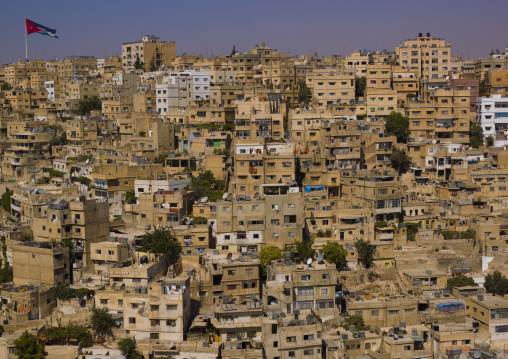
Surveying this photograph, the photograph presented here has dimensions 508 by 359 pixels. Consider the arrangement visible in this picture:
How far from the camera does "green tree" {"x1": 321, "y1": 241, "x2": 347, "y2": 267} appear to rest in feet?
83.8

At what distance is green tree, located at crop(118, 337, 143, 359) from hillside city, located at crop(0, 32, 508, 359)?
1.7 inches

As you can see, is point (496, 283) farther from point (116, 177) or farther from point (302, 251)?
point (116, 177)

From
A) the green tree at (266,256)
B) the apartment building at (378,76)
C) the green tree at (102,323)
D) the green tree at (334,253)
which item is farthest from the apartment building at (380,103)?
the green tree at (102,323)

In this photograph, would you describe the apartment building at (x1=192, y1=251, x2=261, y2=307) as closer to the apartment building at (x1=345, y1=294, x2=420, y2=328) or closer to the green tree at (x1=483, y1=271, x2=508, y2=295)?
the apartment building at (x1=345, y1=294, x2=420, y2=328)

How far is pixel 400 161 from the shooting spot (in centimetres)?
3303

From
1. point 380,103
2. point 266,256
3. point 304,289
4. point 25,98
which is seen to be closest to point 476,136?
point 380,103

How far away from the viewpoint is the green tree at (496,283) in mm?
25609

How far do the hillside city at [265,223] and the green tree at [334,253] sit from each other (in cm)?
6

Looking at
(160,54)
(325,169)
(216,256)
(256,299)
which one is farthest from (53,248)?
(160,54)

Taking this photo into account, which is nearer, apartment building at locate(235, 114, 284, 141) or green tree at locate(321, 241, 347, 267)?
green tree at locate(321, 241, 347, 267)

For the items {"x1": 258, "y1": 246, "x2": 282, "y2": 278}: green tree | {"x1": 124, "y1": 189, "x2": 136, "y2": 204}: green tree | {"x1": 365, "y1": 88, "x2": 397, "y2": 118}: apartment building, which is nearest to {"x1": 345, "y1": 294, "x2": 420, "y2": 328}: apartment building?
{"x1": 258, "y1": 246, "x2": 282, "y2": 278}: green tree

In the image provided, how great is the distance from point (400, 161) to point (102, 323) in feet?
51.1

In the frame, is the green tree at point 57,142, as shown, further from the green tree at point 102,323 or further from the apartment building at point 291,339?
the apartment building at point 291,339

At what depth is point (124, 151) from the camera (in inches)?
1426
